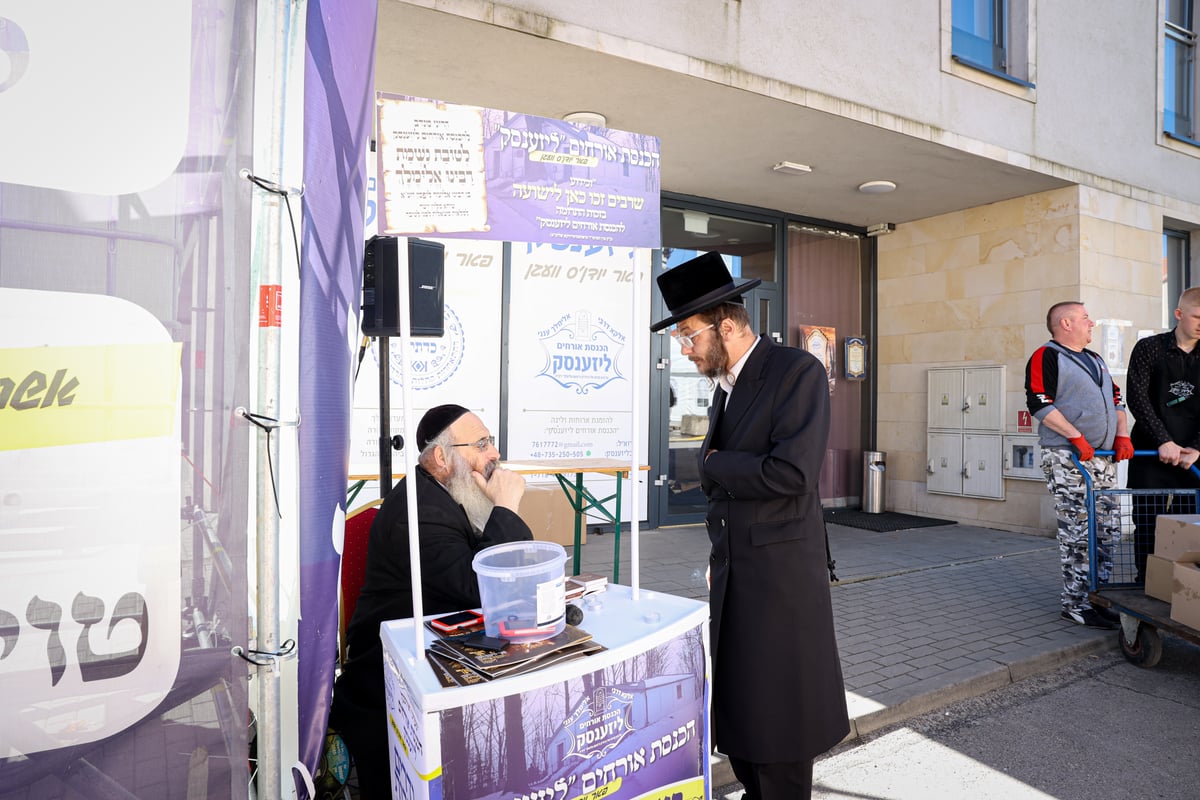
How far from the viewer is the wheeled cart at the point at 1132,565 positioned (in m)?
4.19

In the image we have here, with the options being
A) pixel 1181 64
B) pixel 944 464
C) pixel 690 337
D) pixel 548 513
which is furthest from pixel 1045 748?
pixel 1181 64

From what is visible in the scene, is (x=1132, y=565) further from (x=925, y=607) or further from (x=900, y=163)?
(x=900, y=163)

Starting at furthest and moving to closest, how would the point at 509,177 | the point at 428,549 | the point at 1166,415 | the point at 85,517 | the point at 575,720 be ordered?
the point at 1166,415, the point at 428,549, the point at 509,177, the point at 575,720, the point at 85,517

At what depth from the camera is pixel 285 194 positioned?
1672 millimetres

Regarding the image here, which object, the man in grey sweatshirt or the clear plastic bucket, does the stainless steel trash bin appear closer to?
the man in grey sweatshirt

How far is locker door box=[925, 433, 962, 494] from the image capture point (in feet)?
28.6

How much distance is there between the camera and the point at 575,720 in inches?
63.6

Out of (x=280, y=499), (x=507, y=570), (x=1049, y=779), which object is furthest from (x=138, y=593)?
(x=1049, y=779)

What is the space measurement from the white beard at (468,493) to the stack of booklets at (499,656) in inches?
32.5

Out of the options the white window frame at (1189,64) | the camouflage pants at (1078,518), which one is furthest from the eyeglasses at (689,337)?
the white window frame at (1189,64)

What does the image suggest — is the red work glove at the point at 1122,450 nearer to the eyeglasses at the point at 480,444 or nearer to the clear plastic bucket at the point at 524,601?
the eyeglasses at the point at 480,444

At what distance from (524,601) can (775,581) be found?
0.91 m

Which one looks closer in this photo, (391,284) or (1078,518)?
(391,284)

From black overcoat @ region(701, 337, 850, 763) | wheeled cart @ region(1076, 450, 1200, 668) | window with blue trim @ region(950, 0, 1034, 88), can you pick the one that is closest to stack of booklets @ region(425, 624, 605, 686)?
black overcoat @ region(701, 337, 850, 763)
